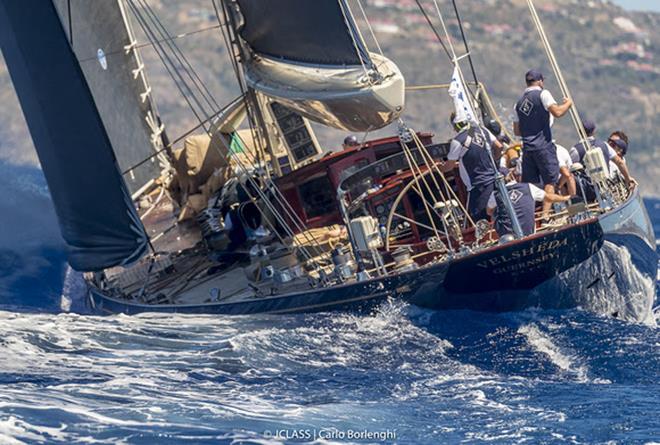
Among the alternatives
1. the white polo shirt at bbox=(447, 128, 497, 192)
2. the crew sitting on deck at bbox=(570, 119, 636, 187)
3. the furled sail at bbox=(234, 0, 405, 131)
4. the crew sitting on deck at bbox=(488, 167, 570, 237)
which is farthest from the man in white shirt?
the furled sail at bbox=(234, 0, 405, 131)

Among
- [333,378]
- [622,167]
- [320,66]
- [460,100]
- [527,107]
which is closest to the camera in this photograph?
[333,378]

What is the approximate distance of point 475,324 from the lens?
56.8ft

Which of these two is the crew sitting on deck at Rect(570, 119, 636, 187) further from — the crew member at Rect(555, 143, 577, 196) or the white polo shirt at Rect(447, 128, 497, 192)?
the white polo shirt at Rect(447, 128, 497, 192)

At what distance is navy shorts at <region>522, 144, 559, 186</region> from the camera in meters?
17.7

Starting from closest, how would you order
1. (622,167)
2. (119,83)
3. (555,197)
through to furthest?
1. (555,197)
2. (622,167)
3. (119,83)

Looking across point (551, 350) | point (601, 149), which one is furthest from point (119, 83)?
point (551, 350)

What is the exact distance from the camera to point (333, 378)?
51.6 feet

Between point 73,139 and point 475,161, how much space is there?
5.40 meters

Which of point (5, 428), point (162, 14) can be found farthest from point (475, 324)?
point (162, 14)

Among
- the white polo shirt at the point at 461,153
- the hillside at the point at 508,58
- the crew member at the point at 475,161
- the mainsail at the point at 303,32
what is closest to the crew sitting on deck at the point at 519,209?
the crew member at the point at 475,161

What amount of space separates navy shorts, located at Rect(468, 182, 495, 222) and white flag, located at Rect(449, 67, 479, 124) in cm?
96

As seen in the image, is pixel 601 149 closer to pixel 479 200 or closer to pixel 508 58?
pixel 479 200

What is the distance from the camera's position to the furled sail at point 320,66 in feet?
59.6

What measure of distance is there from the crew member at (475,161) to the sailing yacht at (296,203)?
243 millimetres
